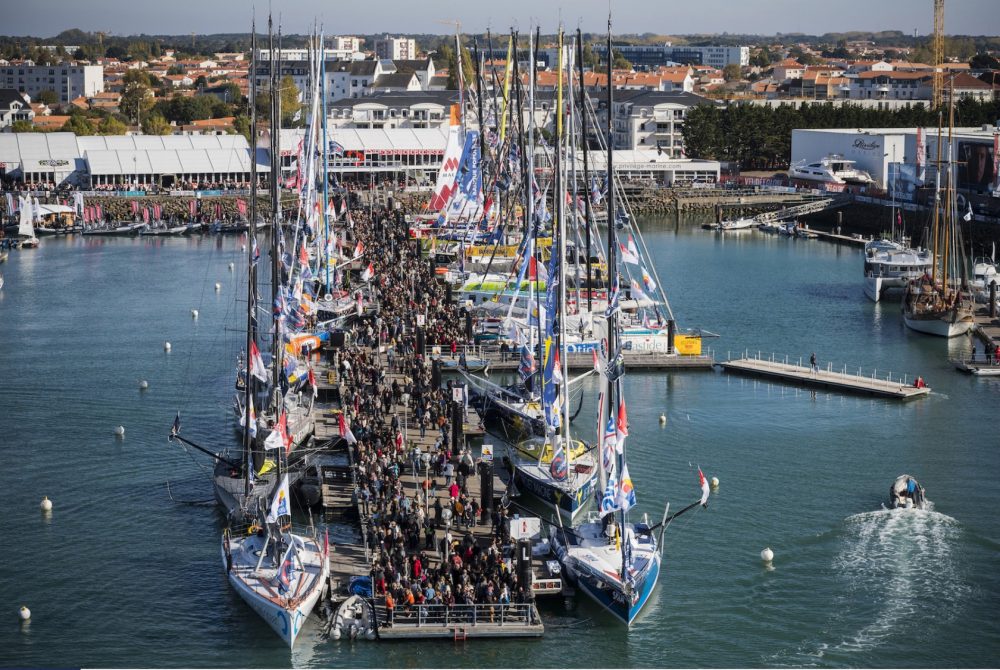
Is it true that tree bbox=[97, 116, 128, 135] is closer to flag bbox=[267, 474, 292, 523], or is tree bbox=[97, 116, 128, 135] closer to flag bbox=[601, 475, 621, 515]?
flag bbox=[267, 474, 292, 523]

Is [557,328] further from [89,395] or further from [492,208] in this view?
[492,208]

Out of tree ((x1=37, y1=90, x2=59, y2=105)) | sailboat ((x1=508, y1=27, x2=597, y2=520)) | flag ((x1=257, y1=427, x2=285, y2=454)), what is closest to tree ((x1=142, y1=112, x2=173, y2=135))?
tree ((x1=37, y1=90, x2=59, y2=105))

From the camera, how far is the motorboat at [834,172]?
8838cm

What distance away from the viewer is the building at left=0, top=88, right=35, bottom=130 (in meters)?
121

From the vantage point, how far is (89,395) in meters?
40.0

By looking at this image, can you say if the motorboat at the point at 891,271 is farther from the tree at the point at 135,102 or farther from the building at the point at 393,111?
the tree at the point at 135,102

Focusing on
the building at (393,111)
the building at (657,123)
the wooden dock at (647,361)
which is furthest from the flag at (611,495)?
the building at (393,111)

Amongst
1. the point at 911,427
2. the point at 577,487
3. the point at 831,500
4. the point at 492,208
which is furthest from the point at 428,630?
the point at 492,208

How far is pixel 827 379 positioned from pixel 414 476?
15.3 metres

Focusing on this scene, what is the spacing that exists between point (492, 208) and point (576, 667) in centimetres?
3740

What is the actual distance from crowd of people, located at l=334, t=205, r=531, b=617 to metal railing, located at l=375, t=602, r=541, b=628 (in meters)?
0.14

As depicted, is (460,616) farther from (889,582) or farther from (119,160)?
(119,160)

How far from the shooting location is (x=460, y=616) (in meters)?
23.8

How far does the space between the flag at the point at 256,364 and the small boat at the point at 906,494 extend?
506 inches
